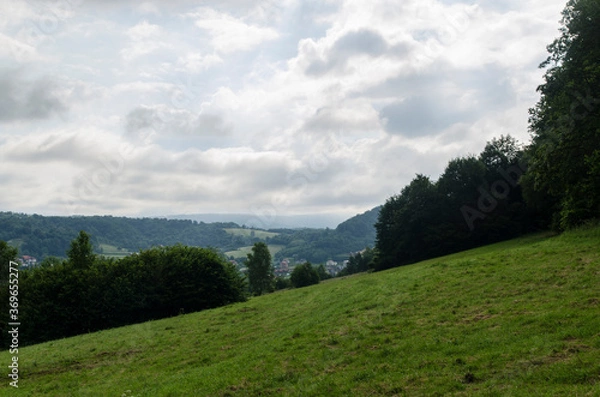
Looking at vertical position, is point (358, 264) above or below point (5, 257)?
below

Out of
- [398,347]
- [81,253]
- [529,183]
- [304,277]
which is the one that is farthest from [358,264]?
[398,347]

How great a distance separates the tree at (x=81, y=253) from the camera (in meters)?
54.3

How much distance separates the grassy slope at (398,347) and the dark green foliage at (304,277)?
235ft

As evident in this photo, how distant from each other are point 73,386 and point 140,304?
1378 inches

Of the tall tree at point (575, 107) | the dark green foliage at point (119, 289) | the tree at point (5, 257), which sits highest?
the tall tree at point (575, 107)

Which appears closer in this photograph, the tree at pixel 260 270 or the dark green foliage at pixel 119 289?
the dark green foliage at pixel 119 289

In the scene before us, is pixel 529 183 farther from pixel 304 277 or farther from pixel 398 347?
pixel 304 277

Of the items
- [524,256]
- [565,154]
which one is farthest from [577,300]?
[565,154]

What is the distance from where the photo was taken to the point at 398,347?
1426 centimetres

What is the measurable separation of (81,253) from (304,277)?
54.1 m

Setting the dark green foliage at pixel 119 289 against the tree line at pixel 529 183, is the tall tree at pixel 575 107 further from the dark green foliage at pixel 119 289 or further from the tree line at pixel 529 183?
the dark green foliage at pixel 119 289

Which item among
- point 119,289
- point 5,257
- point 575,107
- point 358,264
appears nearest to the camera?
point 575,107

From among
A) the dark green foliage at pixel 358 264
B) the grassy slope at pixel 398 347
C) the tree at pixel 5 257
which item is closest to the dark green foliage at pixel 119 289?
the tree at pixel 5 257

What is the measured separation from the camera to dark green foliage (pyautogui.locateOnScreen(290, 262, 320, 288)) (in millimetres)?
98625
